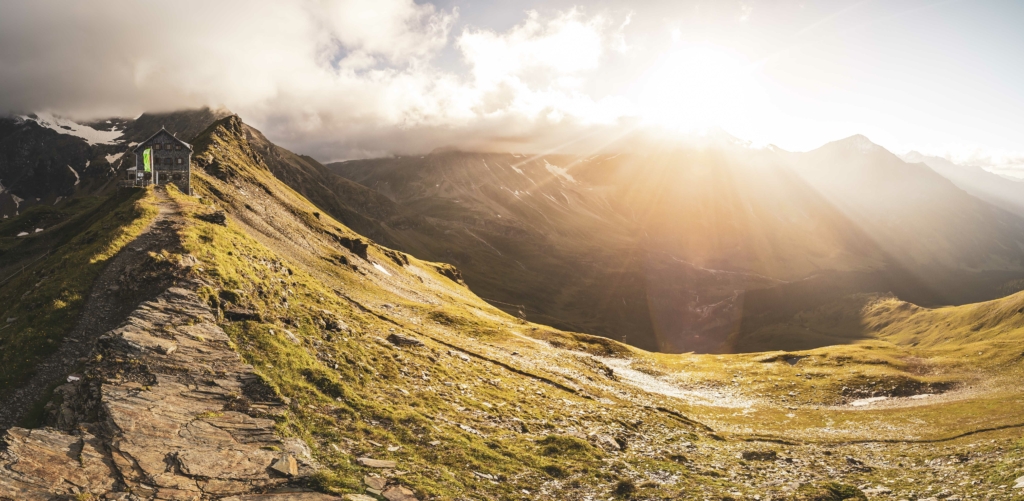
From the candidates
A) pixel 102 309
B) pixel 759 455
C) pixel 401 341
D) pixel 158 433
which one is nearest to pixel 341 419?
pixel 158 433

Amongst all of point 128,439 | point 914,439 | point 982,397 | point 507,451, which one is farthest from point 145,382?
point 982,397

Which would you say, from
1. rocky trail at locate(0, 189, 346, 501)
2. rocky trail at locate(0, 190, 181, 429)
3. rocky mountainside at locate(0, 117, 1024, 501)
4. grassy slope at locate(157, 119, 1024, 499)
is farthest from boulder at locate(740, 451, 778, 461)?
rocky trail at locate(0, 190, 181, 429)

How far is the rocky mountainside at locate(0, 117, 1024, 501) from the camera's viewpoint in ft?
55.7

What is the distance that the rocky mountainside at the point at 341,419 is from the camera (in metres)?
17.0

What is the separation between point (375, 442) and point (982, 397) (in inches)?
3650

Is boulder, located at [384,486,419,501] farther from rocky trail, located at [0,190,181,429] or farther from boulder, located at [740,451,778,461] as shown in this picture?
boulder, located at [740,451,778,461]

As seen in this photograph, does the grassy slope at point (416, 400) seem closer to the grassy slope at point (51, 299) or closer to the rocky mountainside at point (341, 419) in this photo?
the rocky mountainside at point (341, 419)

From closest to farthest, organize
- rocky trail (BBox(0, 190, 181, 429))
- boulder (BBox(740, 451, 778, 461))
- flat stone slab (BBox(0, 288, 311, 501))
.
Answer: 1. flat stone slab (BBox(0, 288, 311, 501))
2. rocky trail (BBox(0, 190, 181, 429))
3. boulder (BBox(740, 451, 778, 461))

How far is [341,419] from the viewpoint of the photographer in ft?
75.9

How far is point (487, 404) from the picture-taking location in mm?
34125

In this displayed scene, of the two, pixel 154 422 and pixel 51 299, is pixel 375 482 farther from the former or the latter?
pixel 51 299

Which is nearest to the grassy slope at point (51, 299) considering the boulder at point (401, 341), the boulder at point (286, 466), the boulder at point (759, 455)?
the boulder at point (286, 466)

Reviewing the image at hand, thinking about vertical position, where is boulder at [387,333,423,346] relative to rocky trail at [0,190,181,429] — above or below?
below

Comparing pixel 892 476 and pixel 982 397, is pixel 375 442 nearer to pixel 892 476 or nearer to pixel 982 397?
pixel 892 476
